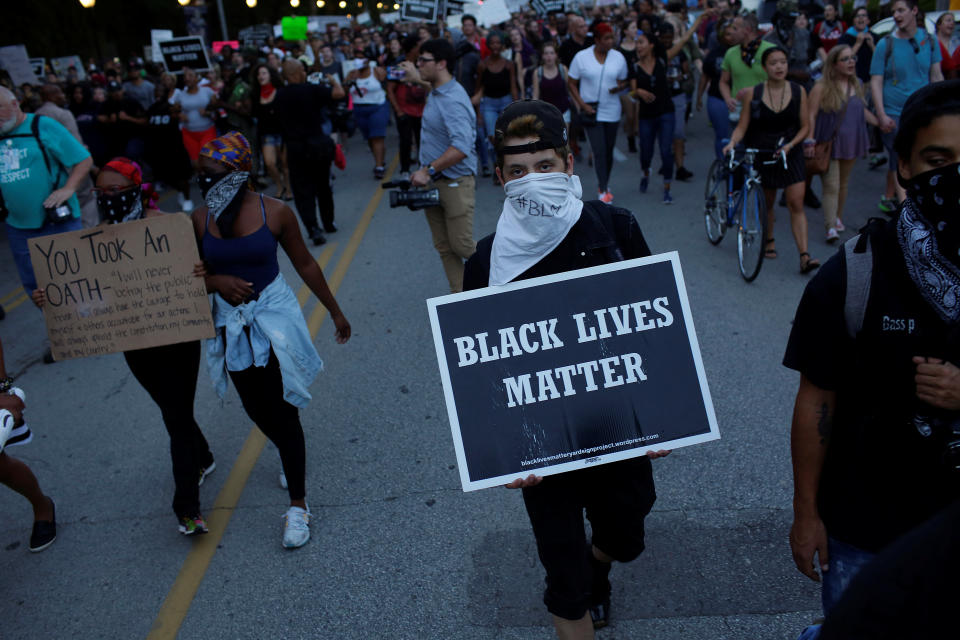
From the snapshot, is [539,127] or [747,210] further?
[747,210]

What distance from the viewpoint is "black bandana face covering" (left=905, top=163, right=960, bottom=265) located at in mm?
1665

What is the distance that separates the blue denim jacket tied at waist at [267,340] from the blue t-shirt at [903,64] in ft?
22.0

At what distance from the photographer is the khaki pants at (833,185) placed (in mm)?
7180

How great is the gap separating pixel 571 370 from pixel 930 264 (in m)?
0.97

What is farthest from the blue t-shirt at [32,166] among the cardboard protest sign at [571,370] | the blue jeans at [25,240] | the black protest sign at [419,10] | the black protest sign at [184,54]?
the black protest sign at [184,54]

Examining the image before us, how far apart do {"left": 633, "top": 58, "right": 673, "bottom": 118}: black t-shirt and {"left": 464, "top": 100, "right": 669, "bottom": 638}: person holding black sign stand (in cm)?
715

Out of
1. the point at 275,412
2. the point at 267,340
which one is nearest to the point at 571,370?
the point at 267,340

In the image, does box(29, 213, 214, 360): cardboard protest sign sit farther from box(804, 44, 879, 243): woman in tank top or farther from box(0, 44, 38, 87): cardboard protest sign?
box(0, 44, 38, 87): cardboard protest sign

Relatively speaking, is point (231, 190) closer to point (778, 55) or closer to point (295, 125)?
point (778, 55)

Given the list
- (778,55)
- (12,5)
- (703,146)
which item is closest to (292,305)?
(778,55)

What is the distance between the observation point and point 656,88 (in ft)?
29.8

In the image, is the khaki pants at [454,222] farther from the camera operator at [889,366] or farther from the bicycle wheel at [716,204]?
the camera operator at [889,366]

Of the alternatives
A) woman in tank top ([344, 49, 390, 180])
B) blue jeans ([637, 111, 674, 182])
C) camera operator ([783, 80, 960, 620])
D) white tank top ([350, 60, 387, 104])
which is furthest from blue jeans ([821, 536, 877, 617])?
white tank top ([350, 60, 387, 104])

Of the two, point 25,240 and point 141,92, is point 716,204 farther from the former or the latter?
point 141,92
